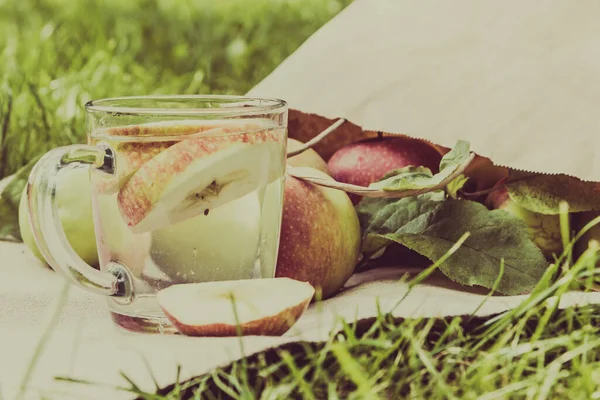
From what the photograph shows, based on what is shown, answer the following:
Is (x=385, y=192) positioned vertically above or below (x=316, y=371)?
above

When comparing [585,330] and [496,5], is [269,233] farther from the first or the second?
[496,5]

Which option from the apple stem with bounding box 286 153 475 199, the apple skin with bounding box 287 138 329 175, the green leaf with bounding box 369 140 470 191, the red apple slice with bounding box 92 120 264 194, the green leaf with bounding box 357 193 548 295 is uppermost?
the red apple slice with bounding box 92 120 264 194

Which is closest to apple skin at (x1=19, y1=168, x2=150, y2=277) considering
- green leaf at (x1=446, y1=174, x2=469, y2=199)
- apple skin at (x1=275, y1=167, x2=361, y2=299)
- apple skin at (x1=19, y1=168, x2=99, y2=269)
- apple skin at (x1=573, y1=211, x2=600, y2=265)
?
apple skin at (x1=19, y1=168, x2=99, y2=269)

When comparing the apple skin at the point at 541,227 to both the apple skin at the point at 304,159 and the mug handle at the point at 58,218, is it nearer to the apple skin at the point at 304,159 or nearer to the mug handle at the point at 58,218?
the apple skin at the point at 304,159

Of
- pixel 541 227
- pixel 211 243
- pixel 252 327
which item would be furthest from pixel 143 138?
pixel 541 227

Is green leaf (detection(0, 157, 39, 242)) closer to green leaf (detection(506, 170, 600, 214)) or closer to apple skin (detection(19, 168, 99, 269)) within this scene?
apple skin (detection(19, 168, 99, 269))

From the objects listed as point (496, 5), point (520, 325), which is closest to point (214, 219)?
point (520, 325)

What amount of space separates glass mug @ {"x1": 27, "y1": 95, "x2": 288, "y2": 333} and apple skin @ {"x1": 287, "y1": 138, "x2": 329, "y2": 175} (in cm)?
35

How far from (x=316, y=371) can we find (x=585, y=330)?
0.28m

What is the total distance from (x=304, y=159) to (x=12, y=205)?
0.52m

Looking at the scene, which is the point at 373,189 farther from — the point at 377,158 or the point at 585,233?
the point at 585,233

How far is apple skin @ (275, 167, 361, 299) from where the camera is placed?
1.13 m

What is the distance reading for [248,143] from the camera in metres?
1.00

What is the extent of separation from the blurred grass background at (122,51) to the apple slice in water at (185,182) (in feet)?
3.43
